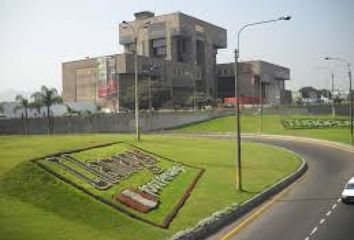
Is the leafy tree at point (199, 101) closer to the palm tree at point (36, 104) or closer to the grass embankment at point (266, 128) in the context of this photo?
the grass embankment at point (266, 128)

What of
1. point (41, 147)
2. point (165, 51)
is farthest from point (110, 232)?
point (165, 51)

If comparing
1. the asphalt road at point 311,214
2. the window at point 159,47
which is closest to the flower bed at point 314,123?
the asphalt road at point 311,214

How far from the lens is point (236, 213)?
30797 millimetres

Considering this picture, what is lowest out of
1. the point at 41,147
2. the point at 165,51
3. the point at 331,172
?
the point at 331,172

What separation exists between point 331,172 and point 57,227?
105 feet

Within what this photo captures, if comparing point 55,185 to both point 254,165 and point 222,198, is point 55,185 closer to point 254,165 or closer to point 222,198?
point 222,198

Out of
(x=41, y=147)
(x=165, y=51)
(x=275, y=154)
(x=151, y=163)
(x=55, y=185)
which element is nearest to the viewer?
(x=55, y=185)

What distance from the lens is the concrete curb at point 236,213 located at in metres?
25.4

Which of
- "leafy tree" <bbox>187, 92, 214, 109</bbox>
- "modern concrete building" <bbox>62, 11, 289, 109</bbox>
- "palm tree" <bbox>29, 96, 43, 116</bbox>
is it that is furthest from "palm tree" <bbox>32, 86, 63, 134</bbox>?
"leafy tree" <bbox>187, 92, 214, 109</bbox>

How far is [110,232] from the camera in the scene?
955 inches

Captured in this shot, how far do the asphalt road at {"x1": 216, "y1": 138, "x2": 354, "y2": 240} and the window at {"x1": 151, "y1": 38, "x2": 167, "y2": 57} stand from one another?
14303 cm

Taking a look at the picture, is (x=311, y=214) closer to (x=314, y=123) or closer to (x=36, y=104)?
(x=314, y=123)

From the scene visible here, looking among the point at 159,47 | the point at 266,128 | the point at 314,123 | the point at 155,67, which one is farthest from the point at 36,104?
the point at 159,47

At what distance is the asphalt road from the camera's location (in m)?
26.5
